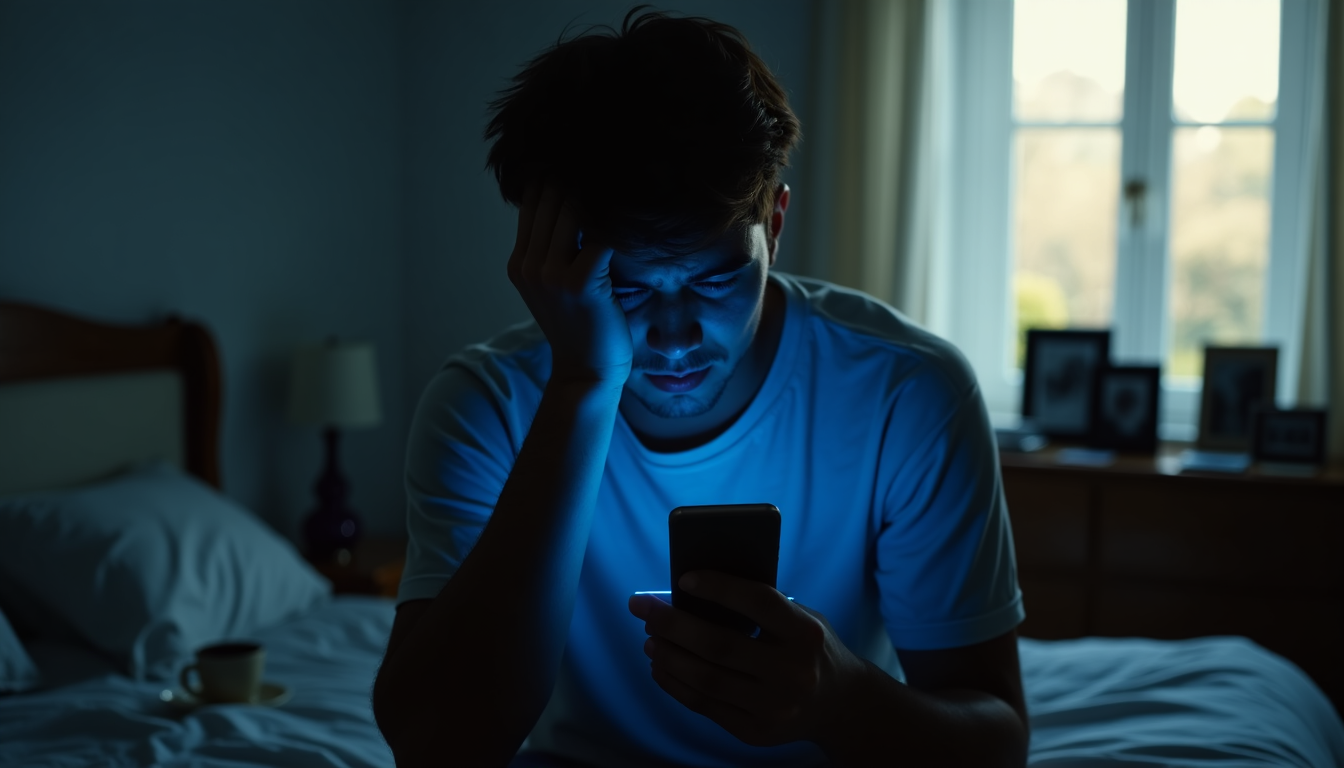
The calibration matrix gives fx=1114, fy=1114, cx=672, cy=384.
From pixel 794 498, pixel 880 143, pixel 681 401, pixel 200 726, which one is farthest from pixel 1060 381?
pixel 200 726

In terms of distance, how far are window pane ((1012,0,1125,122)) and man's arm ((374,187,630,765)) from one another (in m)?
2.57

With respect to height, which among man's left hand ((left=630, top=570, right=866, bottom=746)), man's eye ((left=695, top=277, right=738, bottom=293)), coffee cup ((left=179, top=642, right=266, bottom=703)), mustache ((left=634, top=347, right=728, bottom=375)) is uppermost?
man's eye ((left=695, top=277, right=738, bottom=293))

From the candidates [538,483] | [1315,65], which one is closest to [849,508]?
[538,483]

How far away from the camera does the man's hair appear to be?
0.92 m

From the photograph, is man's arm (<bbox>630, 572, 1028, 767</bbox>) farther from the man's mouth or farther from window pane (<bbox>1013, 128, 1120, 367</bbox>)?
window pane (<bbox>1013, 128, 1120, 367</bbox>)

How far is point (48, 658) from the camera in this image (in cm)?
181

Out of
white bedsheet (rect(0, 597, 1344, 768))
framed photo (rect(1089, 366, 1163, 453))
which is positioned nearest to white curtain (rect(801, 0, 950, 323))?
framed photo (rect(1089, 366, 1163, 453))

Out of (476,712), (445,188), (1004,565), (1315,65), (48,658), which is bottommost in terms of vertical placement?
(48,658)

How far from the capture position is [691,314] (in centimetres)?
100

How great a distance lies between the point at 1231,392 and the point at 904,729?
2.37m

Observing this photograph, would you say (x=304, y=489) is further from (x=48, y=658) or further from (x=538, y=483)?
(x=538, y=483)

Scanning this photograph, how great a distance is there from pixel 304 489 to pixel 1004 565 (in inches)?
94.6

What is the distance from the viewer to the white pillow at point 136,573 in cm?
183

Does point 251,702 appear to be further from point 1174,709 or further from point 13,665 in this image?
point 1174,709
